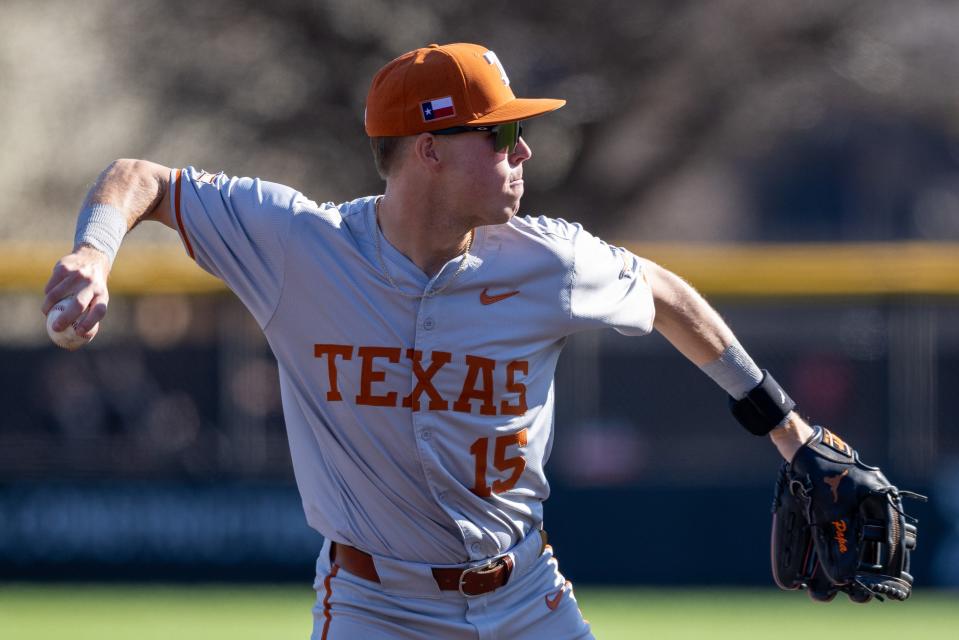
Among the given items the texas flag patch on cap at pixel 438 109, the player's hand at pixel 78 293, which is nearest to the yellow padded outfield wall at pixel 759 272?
the texas flag patch on cap at pixel 438 109

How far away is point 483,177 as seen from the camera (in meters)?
3.99

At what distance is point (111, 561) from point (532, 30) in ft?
26.8

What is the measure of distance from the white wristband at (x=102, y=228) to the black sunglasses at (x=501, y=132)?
84 cm

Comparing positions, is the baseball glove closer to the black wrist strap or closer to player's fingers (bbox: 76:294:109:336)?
the black wrist strap

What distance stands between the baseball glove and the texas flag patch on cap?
1398mm

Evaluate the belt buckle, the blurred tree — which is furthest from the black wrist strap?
the blurred tree

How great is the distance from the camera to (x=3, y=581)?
35.8ft

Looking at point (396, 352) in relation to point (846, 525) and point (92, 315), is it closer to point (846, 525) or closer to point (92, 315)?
point (92, 315)

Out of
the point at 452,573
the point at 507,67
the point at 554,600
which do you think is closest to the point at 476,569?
the point at 452,573

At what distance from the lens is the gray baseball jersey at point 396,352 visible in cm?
392

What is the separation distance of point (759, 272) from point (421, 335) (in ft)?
26.1

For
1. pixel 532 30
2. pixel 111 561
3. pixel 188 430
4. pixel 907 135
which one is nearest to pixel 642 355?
→ pixel 188 430

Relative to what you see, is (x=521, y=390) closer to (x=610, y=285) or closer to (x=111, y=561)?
(x=610, y=285)

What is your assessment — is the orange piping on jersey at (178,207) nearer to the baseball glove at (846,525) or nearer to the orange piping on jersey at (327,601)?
the orange piping on jersey at (327,601)
